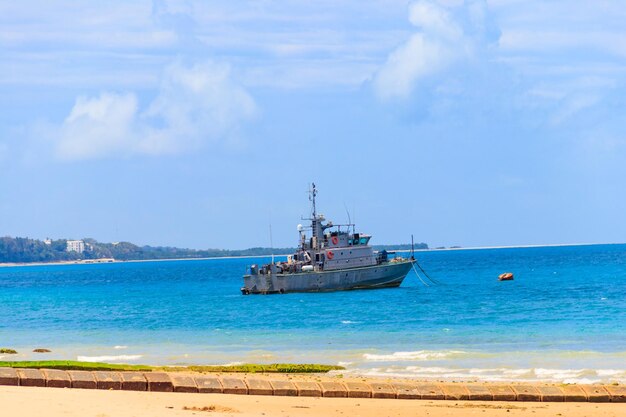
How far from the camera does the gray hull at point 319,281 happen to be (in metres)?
72.2

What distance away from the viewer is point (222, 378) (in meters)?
19.2

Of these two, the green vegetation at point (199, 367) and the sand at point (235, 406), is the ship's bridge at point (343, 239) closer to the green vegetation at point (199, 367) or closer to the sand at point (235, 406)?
the green vegetation at point (199, 367)

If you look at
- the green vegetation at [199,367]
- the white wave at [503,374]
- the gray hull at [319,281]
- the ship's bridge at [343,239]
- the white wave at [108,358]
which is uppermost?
the ship's bridge at [343,239]

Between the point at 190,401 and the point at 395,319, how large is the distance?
31.6 m

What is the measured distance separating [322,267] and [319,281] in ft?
3.47

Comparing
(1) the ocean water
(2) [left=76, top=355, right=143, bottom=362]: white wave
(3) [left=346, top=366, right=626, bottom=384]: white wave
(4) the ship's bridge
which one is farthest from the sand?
(4) the ship's bridge

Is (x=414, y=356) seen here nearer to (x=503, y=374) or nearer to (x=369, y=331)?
(x=503, y=374)

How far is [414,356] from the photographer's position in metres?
29.9

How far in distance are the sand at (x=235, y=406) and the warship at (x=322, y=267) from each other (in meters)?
53.9

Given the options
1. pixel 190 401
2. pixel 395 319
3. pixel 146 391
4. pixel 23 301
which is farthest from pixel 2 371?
pixel 23 301

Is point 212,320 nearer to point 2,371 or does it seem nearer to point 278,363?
point 278,363

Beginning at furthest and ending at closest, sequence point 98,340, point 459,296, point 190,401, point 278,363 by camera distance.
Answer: point 459,296 → point 98,340 → point 278,363 → point 190,401

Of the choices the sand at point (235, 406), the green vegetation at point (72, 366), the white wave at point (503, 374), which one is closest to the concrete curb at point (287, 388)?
the sand at point (235, 406)

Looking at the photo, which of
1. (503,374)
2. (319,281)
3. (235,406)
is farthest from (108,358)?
(319,281)
